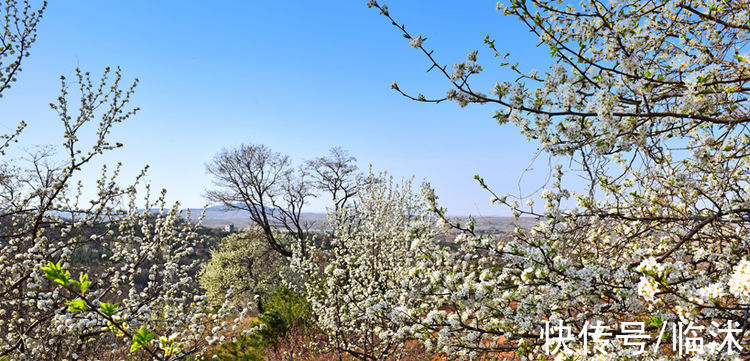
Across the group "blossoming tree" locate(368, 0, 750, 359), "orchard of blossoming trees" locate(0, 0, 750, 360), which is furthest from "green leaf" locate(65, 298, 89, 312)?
"blossoming tree" locate(368, 0, 750, 359)

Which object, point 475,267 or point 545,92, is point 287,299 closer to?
point 475,267

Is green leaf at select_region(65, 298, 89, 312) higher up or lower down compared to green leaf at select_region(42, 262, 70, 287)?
lower down

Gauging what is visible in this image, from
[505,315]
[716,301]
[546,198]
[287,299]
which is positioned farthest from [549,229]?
[287,299]

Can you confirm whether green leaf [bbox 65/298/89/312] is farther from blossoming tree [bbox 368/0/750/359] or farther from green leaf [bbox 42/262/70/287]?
blossoming tree [bbox 368/0/750/359]

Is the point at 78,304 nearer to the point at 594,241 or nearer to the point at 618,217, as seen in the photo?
the point at 618,217

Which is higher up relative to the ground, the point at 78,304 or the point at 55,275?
the point at 55,275

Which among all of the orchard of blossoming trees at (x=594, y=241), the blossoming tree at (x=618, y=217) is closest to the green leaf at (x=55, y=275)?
the orchard of blossoming trees at (x=594, y=241)

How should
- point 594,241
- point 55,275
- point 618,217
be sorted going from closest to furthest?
point 55,275, point 618,217, point 594,241

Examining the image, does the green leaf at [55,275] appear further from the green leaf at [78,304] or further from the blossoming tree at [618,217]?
the blossoming tree at [618,217]

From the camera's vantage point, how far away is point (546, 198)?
3107 millimetres

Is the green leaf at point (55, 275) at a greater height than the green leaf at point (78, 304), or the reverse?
the green leaf at point (55, 275)

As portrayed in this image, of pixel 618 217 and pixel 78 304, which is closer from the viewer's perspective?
pixel 78 304

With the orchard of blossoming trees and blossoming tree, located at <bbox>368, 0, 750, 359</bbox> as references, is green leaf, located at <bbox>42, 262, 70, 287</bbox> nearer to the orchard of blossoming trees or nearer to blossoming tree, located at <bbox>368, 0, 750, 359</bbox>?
the orchard of blossoming trees

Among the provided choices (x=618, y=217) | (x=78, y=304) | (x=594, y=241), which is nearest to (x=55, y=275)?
(x=78, y=304)
